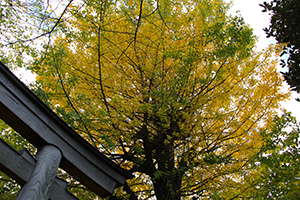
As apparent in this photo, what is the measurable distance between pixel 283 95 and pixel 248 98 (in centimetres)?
68

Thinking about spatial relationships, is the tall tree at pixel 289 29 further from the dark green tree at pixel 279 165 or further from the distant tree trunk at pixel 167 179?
the distant tree trunk at pixel 167 179

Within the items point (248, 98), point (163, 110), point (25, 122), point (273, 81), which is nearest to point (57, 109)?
point (25, 122)

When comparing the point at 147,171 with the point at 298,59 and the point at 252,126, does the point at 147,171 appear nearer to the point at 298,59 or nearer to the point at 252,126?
the point at 252,126

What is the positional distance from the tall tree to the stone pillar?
3.96 metres

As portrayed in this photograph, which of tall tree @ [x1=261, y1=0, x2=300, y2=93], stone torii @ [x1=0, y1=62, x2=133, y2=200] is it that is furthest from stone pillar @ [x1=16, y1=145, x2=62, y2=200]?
tall tree @ [x1=261, y1=0, x2=300, y2=93]

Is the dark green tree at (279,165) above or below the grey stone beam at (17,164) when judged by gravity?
above

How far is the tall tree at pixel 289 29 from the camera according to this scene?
338 centimetres

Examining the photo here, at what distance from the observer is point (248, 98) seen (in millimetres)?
4527

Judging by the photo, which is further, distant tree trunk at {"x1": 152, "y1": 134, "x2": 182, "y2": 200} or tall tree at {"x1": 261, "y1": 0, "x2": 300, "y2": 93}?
distant tree trunk at {"x1": 152, "y1": 134, "x2": 182, "y2": 200}

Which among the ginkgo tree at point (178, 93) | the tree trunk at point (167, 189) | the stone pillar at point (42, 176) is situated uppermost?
the ginkgo tree at point (178, 93)

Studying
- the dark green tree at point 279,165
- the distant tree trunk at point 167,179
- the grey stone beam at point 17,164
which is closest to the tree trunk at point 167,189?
the distant tree trunk at point 167,179

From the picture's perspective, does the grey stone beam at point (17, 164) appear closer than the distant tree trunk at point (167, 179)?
Yes

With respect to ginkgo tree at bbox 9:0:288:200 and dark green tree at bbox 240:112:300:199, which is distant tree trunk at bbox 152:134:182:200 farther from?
dark green tree at bbox 240:112:300:199

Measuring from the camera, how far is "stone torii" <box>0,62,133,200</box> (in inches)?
77.2
